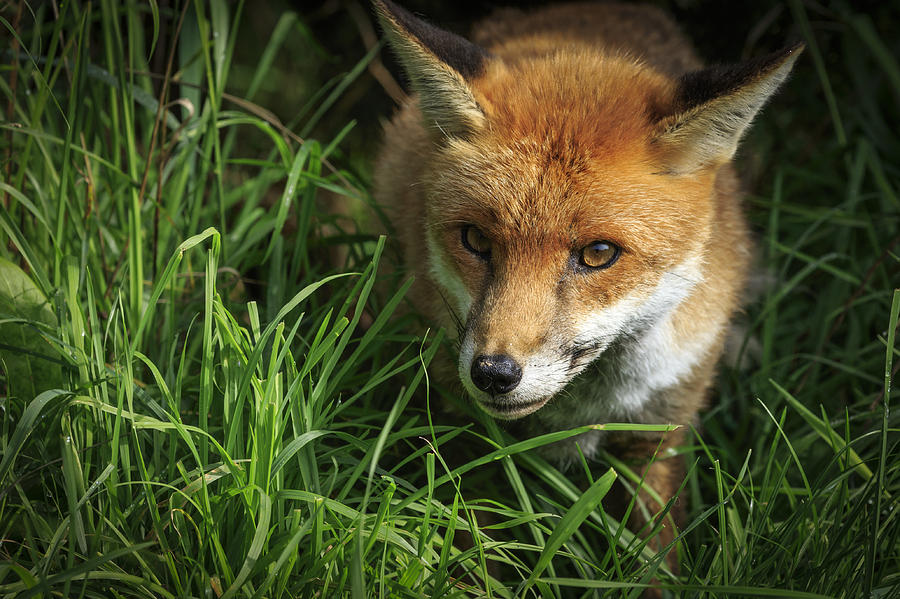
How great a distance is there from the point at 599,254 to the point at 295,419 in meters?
1.01

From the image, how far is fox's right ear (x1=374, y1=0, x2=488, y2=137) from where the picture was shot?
2.22 meters

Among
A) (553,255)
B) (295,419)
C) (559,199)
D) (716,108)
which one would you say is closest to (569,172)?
(559,199)

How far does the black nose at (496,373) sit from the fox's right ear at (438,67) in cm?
82

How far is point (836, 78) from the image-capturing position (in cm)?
432

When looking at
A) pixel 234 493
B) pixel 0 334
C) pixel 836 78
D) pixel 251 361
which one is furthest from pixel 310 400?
pixel 836 78

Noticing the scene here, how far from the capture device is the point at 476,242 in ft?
7.47

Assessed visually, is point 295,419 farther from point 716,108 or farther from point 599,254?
point 716,108

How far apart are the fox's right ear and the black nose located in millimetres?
824

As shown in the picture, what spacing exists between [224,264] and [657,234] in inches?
66.7

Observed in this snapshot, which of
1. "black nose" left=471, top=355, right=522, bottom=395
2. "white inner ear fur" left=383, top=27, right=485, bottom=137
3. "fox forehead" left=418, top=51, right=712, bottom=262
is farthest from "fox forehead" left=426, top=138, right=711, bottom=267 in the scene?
"black nose" left=471, top=355, right=522, bottom=395

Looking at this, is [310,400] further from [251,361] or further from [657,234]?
[657,234]

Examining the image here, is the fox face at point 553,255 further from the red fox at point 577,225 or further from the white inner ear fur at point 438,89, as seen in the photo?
the white inner ear fur at point 438,89

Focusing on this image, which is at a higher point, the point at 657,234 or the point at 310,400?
the point at 657,234

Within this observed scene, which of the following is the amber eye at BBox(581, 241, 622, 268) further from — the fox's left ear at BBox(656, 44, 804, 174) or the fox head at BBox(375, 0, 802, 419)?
the fox's left ear at BBox(656, 44, 804, 174)
